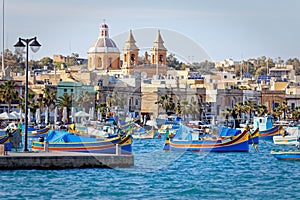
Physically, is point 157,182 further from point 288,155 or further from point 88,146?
point 288,155

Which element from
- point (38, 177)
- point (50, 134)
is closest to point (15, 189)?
point (38, 177)

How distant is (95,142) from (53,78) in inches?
2443

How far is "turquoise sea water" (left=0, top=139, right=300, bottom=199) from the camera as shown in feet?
89.6

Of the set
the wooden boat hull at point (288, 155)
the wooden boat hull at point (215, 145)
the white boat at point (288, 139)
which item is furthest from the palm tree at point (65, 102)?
the wooden boat hull at point (288, 155)

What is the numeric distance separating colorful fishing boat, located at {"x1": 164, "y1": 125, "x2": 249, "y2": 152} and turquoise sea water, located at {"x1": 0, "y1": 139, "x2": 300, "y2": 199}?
21.6 feet

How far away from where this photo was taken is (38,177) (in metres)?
29.9

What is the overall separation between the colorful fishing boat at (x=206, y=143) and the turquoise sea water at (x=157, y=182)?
6.59m

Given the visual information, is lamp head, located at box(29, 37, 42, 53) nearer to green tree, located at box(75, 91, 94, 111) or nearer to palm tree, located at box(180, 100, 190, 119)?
green tree, located at box(75, 91, 94, 111)

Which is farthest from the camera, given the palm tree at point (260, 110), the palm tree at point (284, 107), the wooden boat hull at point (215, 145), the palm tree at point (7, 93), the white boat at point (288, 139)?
the palm tree at point (284, 107)

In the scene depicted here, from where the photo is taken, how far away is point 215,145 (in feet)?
152

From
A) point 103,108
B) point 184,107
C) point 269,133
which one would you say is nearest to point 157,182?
point 269,133

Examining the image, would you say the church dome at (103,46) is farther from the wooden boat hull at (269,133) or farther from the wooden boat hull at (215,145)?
the wooden boat hull at (215,145)

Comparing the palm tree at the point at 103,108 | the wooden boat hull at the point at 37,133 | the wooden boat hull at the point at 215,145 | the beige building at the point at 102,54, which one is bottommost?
the wooden boat hull at the point at 215,145

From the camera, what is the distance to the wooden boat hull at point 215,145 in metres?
44.6
